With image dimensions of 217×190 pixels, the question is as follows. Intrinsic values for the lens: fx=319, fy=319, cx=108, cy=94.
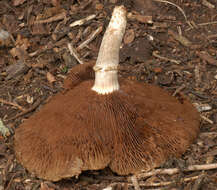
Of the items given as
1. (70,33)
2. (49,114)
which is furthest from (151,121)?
(70,33)

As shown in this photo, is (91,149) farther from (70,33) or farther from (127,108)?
(70,33)

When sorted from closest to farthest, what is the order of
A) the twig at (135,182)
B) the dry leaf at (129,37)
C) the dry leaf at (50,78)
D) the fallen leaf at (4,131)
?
the twig at (135,182) → the fallen leaf at (4,131) → the dry leaf at (50,78) → the dry leaf at (129,37)

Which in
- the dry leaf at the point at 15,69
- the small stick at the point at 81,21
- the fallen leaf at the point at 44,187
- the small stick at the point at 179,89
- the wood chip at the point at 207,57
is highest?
the small stick at the point at 81,21

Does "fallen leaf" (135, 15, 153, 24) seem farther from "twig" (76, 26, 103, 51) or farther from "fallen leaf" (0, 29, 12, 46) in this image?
"fallen leaf" (0, 29, 12, 46)

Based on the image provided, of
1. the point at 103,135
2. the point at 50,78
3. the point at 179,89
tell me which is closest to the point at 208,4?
the point at 179,89

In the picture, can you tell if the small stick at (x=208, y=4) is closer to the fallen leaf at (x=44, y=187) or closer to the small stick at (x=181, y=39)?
the small stick at (x=181, y=39)

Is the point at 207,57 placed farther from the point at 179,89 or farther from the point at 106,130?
the point at 106,130

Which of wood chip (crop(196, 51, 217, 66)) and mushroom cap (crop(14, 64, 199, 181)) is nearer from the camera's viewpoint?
mushroom cap (crop(14, 64, 199, 181))

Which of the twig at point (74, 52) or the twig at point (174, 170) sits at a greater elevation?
the twig at point (74, 52)

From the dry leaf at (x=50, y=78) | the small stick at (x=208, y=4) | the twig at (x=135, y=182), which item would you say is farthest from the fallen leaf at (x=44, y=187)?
the small stick at (x=208, y=4)

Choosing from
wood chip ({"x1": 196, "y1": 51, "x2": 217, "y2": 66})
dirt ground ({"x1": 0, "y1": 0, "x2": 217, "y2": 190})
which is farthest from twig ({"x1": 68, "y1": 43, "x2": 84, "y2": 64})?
wood chip ({"x1": 196, "y1": 51, "x2": 217, "y2": 66})
